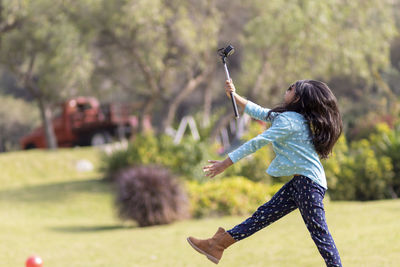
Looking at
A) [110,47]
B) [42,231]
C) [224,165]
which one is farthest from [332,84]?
[224,165]

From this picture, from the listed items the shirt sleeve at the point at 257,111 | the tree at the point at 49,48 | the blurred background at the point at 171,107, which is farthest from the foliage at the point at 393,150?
the shirt sleeve at the point at 257,111

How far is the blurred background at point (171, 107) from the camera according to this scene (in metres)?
11.5

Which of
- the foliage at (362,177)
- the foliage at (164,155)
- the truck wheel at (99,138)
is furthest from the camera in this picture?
the truck wheel at (99,138)

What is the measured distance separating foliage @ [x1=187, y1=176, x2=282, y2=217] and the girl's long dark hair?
7.63m

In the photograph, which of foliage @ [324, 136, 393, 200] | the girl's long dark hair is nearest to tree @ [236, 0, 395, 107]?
foliage @ [324, 136, 393, 200]

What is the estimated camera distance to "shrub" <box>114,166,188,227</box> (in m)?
11.2

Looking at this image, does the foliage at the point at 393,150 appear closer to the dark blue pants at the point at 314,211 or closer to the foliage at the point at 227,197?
A: the foliage at the point at 227,197

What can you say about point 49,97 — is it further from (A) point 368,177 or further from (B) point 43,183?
(A) point 368,177

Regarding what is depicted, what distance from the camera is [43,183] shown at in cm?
1817

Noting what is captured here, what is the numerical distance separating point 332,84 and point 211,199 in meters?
20.1

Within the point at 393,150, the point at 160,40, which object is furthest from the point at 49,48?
the point at 393,150

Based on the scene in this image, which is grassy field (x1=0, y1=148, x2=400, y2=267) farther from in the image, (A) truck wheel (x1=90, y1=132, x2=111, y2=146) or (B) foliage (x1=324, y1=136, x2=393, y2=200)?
(A) truck wheel (x1=90, y1=132, x2=111, y2=146)

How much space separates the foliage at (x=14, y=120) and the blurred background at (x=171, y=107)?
12.0m

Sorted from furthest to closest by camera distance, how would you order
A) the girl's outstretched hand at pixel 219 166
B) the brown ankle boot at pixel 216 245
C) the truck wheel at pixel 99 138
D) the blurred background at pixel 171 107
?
the truck wheel at pixel 99 138
the blurred background at pixel 171 107
the brown ankle boot at pixel 216 245
the girl's outstretched hand at pixel 219 166
